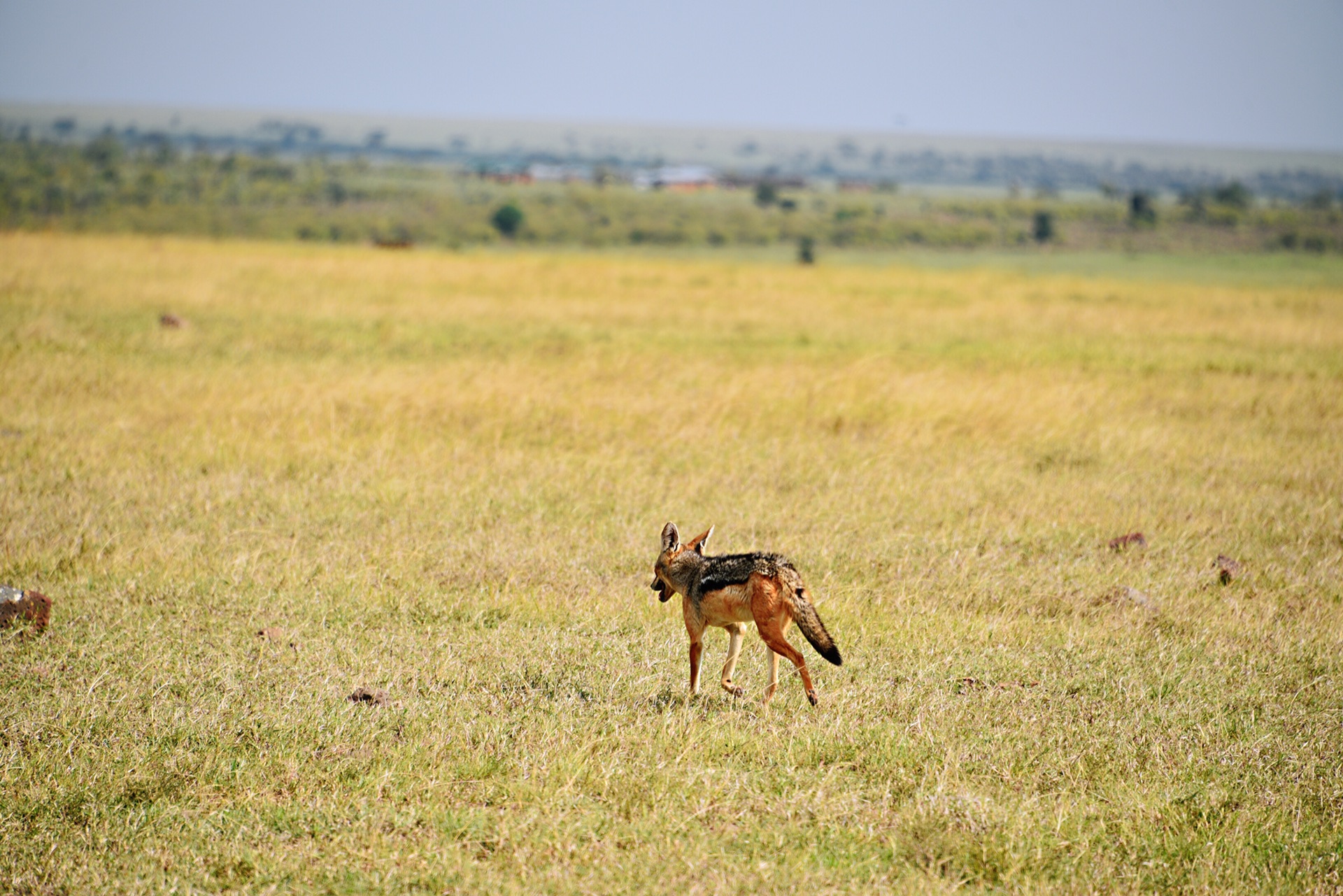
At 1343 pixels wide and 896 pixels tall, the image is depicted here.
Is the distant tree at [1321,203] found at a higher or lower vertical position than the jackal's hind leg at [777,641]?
higher

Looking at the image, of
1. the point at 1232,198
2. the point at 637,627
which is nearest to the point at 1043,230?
the point at 1232,198

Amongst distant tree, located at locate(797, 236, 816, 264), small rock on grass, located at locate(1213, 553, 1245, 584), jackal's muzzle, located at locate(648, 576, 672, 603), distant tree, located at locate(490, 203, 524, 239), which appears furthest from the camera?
distant tree, located at locate(490, 203, 524, 239)

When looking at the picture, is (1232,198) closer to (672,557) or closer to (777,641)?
(672,557)

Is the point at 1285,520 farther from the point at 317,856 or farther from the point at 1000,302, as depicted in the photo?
the point at 1000,302

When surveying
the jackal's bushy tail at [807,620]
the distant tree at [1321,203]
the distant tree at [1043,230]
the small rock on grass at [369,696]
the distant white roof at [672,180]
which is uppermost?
the distant tree at [1321,203]

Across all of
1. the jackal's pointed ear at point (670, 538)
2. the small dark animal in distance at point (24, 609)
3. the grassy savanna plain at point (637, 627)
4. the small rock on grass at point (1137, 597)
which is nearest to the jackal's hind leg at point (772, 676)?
the grassy savanna plain at point (637, 627)

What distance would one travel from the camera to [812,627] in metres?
4.46

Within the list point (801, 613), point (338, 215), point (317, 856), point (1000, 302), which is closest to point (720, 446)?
point (801, 613)

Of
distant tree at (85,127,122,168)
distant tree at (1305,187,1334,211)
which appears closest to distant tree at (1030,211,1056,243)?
distant tree at (1305,187,1334,211)

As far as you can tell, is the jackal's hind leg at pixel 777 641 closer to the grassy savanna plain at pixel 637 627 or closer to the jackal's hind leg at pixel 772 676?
the jackal's hind leg at pixel 772 676

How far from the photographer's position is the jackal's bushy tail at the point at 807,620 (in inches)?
174

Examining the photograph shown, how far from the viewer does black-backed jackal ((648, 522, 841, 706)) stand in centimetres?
451

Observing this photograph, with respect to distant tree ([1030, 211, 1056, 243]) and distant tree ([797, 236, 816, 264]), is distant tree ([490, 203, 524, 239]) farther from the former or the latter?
distant tree ([1030, 211, 1056, 243])

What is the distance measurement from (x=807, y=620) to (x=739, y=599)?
29 cm
